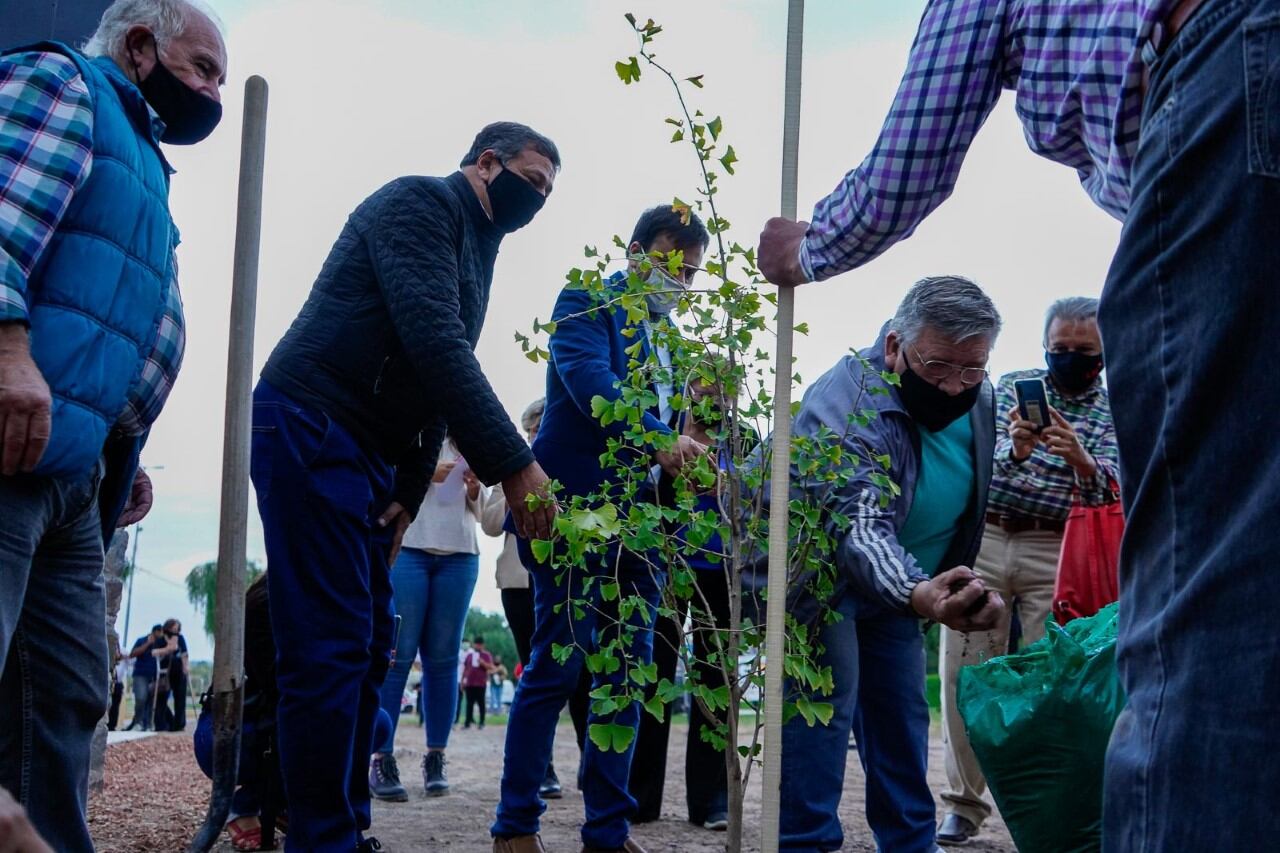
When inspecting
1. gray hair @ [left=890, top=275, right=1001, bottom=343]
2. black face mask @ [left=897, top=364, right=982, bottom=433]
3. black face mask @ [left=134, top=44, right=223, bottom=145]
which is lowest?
black face mask @ [left=897, top=364, right=982, bottom=433]

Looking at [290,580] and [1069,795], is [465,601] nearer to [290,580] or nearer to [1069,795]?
[290,580]

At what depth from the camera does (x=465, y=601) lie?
5.95 meters

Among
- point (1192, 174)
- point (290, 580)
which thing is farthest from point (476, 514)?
point (1192, 174)

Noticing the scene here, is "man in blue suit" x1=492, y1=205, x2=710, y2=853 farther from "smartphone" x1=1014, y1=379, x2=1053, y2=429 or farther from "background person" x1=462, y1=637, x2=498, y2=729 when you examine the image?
"background person" x1=462, y1=637, x2=498, y2=729

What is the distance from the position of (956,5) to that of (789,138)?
475 mm

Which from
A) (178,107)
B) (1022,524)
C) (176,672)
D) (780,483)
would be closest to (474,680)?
(176,672)

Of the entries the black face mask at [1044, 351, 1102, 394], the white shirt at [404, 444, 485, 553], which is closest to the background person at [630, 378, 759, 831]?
the white shirt at [404, 444, 485, 553]

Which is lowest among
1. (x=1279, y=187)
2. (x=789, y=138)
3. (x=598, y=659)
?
(x=598, y=659)

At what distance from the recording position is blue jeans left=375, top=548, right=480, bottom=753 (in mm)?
5789

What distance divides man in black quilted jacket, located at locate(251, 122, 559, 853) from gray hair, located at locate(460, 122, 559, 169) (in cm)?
22

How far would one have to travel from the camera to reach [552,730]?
12.5ft

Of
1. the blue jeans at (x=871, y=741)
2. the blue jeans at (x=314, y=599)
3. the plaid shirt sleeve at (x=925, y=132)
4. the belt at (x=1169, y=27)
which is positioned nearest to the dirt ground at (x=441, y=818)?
the blue jeans at (x=871, y=741)

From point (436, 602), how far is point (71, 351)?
381 cm

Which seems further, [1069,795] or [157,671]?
[157,671]
